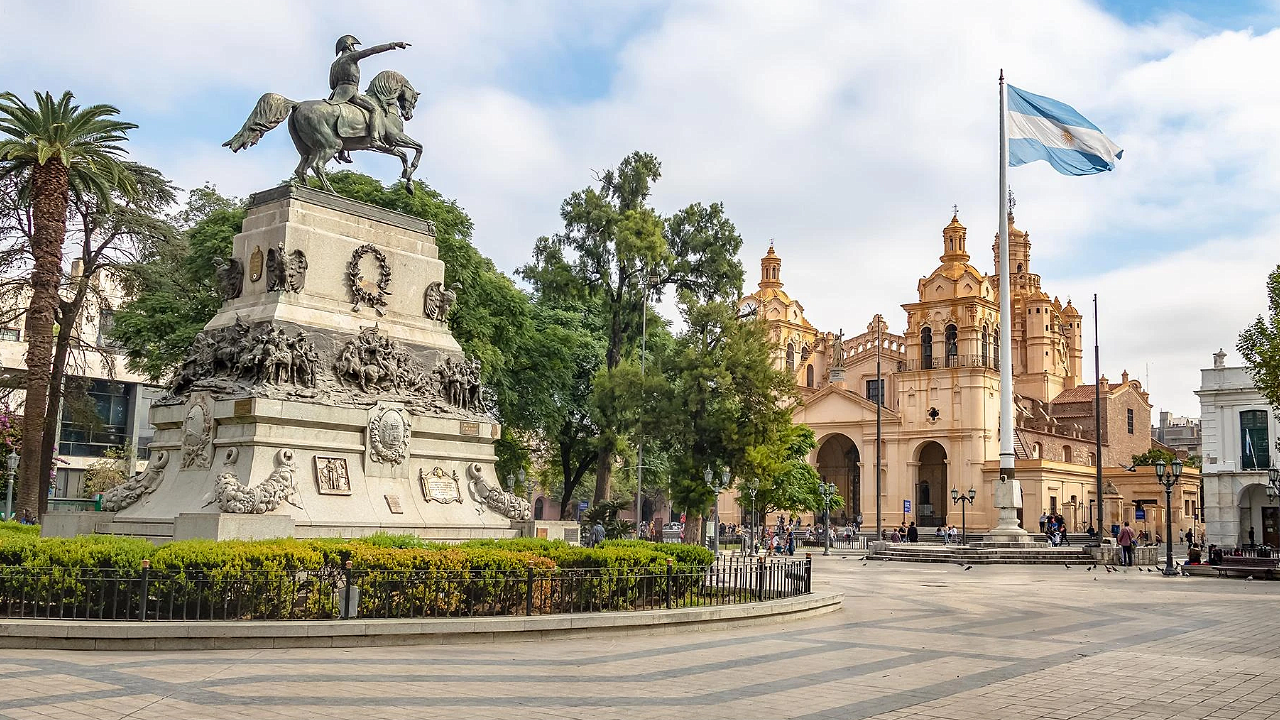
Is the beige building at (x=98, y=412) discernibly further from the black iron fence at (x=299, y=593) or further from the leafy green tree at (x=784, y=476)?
the black iron fence at (x=299, y=593)

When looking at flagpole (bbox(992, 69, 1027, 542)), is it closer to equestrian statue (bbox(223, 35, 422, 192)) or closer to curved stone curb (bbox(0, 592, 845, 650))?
equestrian statue (bbox(223, 35, 422, 192))

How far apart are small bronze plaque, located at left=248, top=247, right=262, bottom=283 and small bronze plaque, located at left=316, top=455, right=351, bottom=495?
11.2 ft

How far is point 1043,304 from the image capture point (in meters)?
88.8

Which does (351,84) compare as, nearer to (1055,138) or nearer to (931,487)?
(1055,138)

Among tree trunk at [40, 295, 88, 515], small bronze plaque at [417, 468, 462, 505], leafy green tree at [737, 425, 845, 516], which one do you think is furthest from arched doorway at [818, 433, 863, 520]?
small bronze plaque at [417, 468, 462, 505]

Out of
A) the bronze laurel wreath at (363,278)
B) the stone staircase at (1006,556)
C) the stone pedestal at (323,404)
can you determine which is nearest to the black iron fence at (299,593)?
the stone pedestal at (323,404)

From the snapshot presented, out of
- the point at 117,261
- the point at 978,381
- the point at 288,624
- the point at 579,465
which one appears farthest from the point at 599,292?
the point at 978,381

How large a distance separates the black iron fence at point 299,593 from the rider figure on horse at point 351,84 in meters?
9.56

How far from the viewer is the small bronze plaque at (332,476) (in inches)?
650

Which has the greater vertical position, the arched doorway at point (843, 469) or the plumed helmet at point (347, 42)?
the plumed helmet at point (347, 42)

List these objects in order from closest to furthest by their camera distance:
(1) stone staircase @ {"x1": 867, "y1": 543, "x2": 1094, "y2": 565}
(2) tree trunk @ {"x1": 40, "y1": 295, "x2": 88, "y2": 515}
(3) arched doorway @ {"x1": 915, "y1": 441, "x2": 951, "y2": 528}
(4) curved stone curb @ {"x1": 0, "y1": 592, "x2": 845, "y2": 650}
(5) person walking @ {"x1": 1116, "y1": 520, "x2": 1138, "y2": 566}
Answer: (4) curved stone curb @ {"x1": 0, "y1": 592, "x2": 845, "y2": 650} → (2) tree trunk @ {"x1": 40, "y1": 295, "x2": 88, "y2": 515} → (5) person walking @ {"x1": 1116, "y1": 520, "x2": 1138, "y2": 566} → (1) stone staircase @ {"x1": 867, "y1": 543, "x2": 1094, "y2": 565} → (3) arched doorway @ {"x1": 915, "y1": 441, "x2": 951, "y2": 528}

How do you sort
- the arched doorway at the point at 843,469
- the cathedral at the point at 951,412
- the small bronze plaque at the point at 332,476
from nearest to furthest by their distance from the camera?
1. the small bronze plaque at the point at 332,476
2. the cathedral at the point at 951,412
3. the arched doorway at the point at 843,469

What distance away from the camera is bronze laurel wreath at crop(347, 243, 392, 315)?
18469mm

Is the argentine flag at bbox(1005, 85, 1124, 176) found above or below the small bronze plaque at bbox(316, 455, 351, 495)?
above
